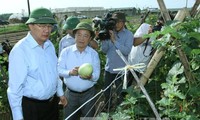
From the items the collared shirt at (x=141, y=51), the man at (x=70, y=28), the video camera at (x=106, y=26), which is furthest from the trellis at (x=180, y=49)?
A: the man at (x=70, y=28)

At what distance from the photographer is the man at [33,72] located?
2.47 metres

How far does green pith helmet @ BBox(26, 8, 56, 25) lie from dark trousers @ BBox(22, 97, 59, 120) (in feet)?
2.21

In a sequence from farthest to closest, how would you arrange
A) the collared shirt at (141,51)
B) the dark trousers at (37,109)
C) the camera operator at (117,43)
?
the collared shirt at (141,51), the camera operator at (117,43), the dark trousers at (37,109)

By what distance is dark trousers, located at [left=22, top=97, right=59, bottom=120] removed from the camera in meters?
2.63

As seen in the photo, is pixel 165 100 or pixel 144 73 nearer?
pixel 165 100

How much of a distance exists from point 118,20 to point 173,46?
211cm

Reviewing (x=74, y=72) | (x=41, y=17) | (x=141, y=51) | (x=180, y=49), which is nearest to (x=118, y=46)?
(x=141, y=51)

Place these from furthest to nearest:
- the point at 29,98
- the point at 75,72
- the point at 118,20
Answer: the point at 118,20 → the point at 75,72 → the point at 29,98

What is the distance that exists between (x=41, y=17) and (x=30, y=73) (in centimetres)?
48

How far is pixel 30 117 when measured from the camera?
268 cm

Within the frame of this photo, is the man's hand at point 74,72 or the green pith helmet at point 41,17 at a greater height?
the green pith helmet at point 41,17

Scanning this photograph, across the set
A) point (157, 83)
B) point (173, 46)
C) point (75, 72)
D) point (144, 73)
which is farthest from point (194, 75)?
point (75, 72)

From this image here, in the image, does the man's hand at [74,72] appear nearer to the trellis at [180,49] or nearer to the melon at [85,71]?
the melon at [85,71]

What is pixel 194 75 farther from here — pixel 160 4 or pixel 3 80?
pixel 3 80
